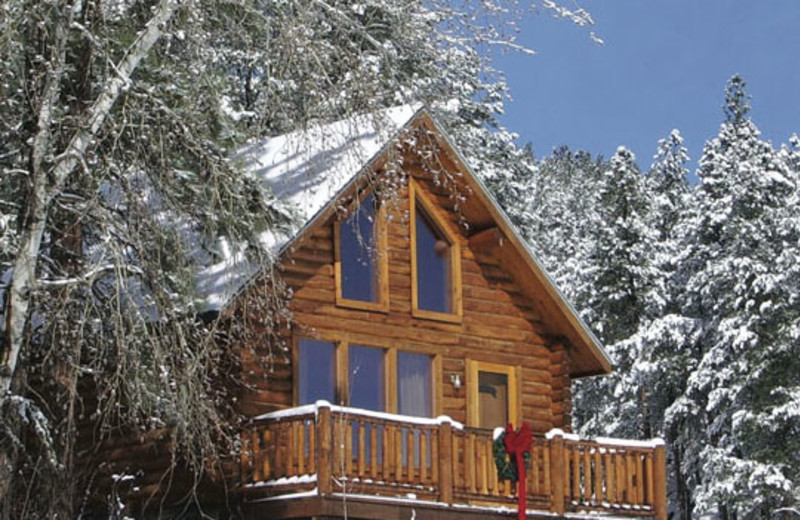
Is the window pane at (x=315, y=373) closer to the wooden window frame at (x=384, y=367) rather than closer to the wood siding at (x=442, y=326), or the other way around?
the wooden window frame at (x=384, y=367)

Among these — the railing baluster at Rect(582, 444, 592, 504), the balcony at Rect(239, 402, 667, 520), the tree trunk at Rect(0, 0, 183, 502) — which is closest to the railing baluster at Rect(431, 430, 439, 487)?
the balcony at Rect(239, 402, 667, 520)

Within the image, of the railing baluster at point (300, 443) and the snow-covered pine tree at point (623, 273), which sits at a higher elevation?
the snow-covered pine tree at point (623, 273)

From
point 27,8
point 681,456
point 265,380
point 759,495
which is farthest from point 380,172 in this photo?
point 681,456

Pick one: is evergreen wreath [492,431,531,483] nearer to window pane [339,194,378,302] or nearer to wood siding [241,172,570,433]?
wood siding [241,172,570,433]

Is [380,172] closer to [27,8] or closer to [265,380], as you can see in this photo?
[265,380]

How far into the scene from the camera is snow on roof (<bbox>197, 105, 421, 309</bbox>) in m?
16.1

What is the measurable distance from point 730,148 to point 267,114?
107 ft

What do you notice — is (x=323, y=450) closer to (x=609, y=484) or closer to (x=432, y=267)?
(x=609, y=484)

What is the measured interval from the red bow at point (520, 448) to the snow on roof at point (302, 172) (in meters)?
3.78

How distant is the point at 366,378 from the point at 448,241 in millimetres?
2618

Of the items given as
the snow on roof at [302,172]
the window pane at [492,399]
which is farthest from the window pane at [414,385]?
the snow on roof at [302,172]

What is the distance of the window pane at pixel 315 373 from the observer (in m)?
21.4

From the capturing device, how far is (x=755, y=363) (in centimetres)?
4269

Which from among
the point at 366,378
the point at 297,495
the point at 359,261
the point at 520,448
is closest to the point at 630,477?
the point at 520,448
